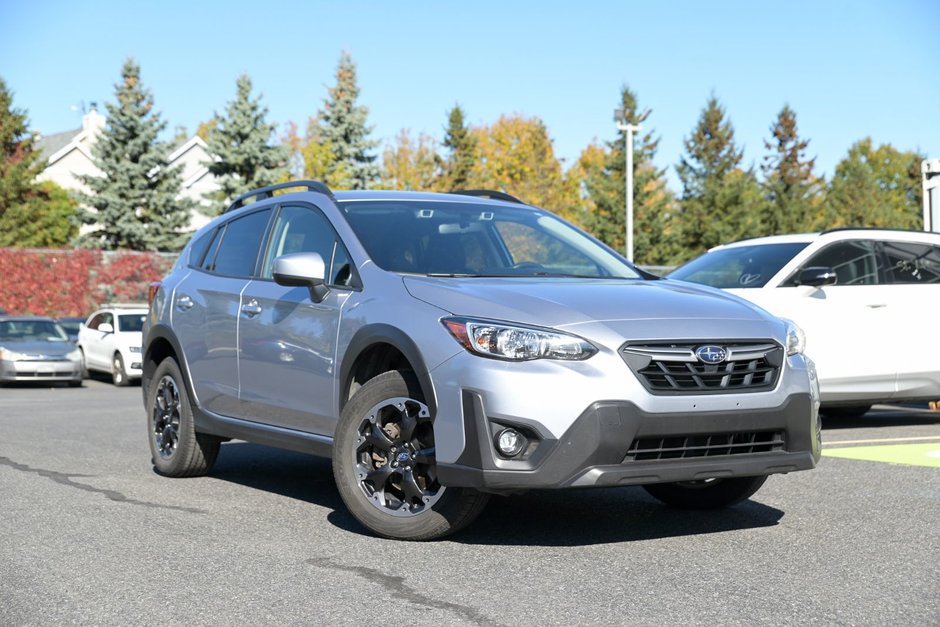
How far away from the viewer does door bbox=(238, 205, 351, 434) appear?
630 cm

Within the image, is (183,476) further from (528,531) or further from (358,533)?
(528,531)

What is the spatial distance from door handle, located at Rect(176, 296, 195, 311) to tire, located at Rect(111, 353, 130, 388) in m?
15.7

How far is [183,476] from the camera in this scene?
8.16 m

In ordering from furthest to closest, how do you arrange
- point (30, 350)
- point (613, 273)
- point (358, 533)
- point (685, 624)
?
point (30, 350) → point (613, 273) → point (358, 533) → point (685, 624)

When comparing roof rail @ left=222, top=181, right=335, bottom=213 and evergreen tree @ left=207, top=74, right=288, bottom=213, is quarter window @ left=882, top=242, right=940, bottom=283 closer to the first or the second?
roof rail @ left=222, top=181, right=335, bottom=213

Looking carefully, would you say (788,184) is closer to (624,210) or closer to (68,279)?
(624,210)

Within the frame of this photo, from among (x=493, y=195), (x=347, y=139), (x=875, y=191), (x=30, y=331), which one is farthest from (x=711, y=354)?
(x=875, y=191)

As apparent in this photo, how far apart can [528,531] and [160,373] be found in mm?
3454

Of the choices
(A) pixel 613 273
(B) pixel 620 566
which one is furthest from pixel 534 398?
(A) pixel 613 273

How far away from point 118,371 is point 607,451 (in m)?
19.8

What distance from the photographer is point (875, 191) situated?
230 feet

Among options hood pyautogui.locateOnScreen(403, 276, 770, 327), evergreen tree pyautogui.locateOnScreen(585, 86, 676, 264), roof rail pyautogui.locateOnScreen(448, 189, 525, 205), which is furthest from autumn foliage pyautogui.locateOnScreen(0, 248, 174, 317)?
hood pyautogui.locateOnScreen(403, 276, 770, 327)

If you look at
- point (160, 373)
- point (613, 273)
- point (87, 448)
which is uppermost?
point (613, 273)

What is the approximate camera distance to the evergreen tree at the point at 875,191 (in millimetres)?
68875
